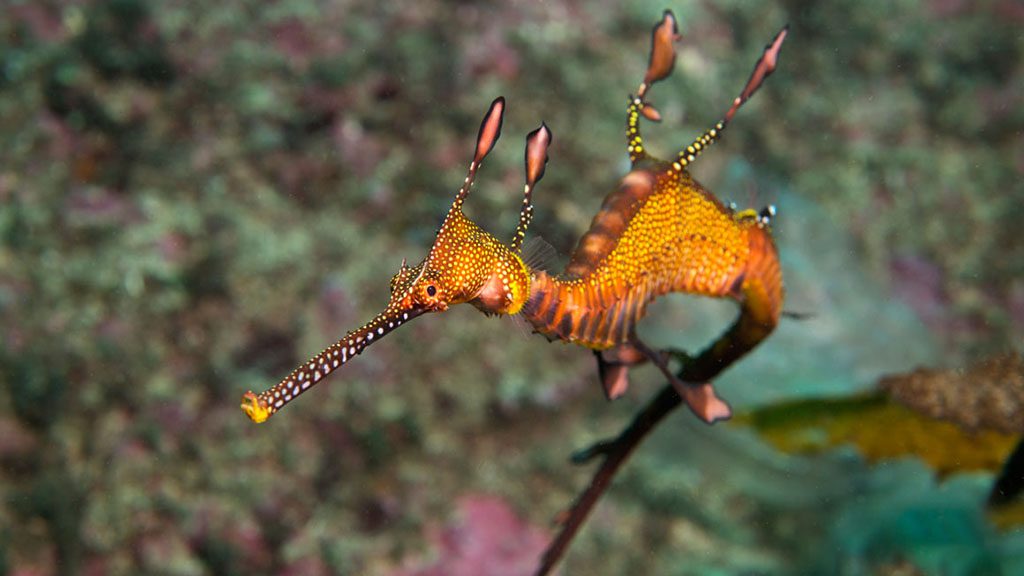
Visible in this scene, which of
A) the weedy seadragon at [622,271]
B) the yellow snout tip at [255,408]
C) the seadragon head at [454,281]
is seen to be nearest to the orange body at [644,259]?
the weedy seadragon at [622,271]

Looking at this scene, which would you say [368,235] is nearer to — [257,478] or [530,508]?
[257,478]

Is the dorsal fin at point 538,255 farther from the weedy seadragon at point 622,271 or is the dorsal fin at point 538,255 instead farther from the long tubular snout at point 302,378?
the long tubular snout at point 302,378

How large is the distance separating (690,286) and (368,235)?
3.13 meters

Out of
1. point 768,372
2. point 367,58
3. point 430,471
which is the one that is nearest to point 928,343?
point 768,372

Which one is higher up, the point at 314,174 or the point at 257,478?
the point at 314,174

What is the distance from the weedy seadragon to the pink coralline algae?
249 centimetres

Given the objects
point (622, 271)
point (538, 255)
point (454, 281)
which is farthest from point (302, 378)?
point (622, 271)

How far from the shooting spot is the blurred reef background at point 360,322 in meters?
4.34

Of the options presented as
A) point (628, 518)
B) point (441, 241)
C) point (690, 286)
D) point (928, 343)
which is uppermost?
point (928, 343)

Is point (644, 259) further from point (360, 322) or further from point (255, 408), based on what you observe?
point (360, 322)

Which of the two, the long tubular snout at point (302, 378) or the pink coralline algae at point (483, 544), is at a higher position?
the pink coralline algae at point (483, 544)

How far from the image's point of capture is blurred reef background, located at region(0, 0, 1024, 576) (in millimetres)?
4344

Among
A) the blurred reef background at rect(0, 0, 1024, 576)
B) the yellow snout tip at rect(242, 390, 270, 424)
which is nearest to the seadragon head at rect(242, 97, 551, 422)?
the yellow snout tip at rect(242, 390, 270, 424)

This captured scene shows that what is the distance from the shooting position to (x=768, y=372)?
5309 mm
